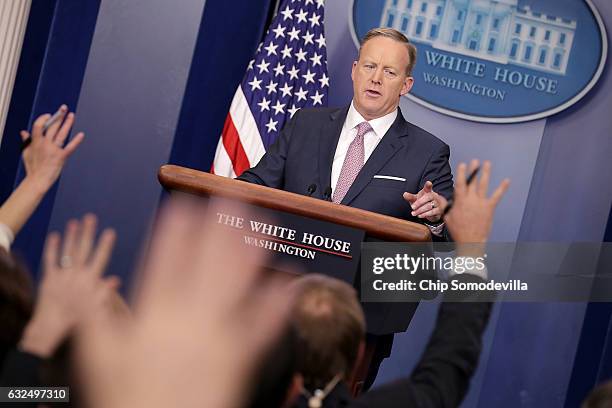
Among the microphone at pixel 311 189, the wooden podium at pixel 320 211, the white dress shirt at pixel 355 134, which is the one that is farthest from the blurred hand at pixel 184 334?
the white dress shirt at pixel 355 134

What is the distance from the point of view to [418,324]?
5.48 metres

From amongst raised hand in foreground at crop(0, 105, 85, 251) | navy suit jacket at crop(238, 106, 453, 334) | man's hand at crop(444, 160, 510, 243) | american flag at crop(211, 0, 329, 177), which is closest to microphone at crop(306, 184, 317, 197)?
navy suit jacket at crop(238, 106, 453, 334)

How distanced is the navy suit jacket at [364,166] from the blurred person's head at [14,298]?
7.28 ft

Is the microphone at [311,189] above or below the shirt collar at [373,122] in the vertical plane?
below

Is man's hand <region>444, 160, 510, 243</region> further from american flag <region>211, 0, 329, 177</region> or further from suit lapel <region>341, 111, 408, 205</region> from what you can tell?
american flag <region>211, 0, 329, 177</region>

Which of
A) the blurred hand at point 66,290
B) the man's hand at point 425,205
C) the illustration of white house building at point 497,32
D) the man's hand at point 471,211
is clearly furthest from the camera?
the illustration of white house building at point 497,32

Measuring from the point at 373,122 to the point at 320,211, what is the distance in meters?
1.16

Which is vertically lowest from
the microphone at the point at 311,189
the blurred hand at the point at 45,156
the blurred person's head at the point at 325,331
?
the blurred person's head at the point at 325,331

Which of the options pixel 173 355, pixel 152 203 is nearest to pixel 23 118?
pixel 152 203

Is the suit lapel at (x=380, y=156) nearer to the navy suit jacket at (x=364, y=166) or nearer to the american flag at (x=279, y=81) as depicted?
the navy suit jacket at (x=364, y=166)

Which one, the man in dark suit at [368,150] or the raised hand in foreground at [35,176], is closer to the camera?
the raised hand in foreground at [35,176]

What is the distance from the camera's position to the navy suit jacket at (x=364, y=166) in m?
3.63

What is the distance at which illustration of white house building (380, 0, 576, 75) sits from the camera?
212 inches

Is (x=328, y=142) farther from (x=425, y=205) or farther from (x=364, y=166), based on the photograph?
Result: (x=425, y=205)
